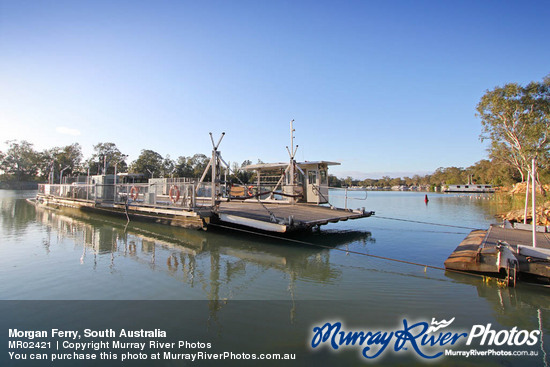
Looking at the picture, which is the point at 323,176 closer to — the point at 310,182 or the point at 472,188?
the point at 310,182

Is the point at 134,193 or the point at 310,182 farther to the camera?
the point at 310,182

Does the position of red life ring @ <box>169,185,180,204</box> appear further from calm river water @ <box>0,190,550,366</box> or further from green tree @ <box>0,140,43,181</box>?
green tree @ <box>0,140,43,181</box>

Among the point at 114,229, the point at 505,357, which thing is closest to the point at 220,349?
the point at 505,357

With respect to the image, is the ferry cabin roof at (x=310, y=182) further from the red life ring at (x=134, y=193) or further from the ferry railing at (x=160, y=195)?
the red life ring at (x=134, y=193)

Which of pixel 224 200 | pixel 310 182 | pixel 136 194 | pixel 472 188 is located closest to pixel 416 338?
pixel 224 200

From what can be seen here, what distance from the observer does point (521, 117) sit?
24.2 m

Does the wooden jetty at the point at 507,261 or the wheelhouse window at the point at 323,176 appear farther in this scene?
the wheelhouse window at the point at 323,176

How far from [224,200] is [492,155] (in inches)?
1116

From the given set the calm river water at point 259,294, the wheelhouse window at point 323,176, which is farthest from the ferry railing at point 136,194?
Answer: the wheelhouse window at point 323,176

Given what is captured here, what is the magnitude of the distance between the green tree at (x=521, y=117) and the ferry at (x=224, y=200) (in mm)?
17514

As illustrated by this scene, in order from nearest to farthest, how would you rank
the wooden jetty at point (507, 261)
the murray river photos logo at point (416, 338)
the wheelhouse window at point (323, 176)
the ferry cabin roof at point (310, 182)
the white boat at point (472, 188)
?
the murray river photos logo at point (416, 338)
the wooden jetty at point (507, 261)
the ferry cabin roof at point (310, 182)
the wheelhouse window at point (323, 176)
the white boat at point (472, 188)

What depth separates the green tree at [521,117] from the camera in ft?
76.9

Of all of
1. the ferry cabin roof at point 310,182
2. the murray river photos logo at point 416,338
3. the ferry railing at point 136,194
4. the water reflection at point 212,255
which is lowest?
the water reflection at point 212,255

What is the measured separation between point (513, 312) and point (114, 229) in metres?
16.8
